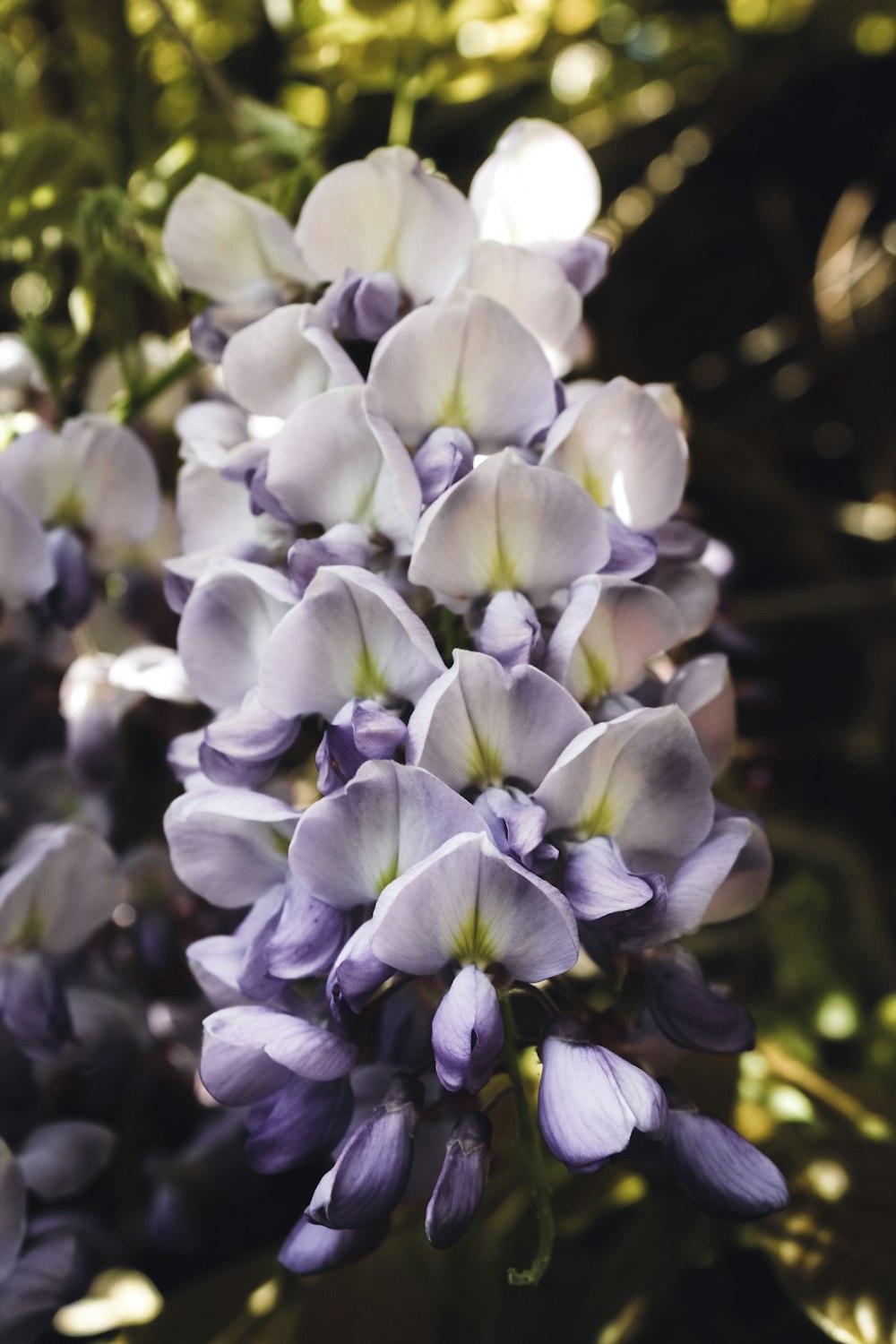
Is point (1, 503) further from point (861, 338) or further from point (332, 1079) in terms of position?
point (861, 338)

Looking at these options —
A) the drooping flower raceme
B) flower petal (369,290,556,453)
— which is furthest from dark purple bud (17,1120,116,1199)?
flower petal (369,290,556,453)

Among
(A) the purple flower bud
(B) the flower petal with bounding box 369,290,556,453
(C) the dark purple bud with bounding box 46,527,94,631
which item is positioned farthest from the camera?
(C) the dark purple bud with bounding box 46,527,94,631

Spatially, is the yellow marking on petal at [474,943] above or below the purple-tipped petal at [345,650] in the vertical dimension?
below

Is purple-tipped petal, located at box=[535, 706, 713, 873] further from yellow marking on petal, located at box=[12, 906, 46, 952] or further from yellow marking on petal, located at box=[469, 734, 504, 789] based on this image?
yellow marking on petal, located at box=[12, 906, 46, 952]

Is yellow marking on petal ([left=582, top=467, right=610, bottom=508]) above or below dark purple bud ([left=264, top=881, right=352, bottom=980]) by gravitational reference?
above

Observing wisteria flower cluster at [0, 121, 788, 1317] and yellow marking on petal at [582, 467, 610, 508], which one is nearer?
wisteria flower cluster at [0, 121, 788, 1317]

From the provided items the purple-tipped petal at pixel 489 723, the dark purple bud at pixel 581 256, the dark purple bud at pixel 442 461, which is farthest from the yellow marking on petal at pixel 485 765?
the dark purple bud at pixel 581 256

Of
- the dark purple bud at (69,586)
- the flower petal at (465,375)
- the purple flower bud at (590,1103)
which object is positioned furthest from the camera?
the dark purple bud at (69,586)

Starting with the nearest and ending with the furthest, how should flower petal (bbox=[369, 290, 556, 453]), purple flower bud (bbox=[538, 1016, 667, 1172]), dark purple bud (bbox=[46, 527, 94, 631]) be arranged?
purple flower bud (bbox=[538, 1016, 667, 1172]) < flower petal (bbox=[369, 290, 556, 453]) < dark purple bud (bbox=[46, 527, 94, 631])

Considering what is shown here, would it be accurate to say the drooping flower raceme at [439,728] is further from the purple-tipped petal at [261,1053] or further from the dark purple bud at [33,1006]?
the dark purple bud at [33,1006]
